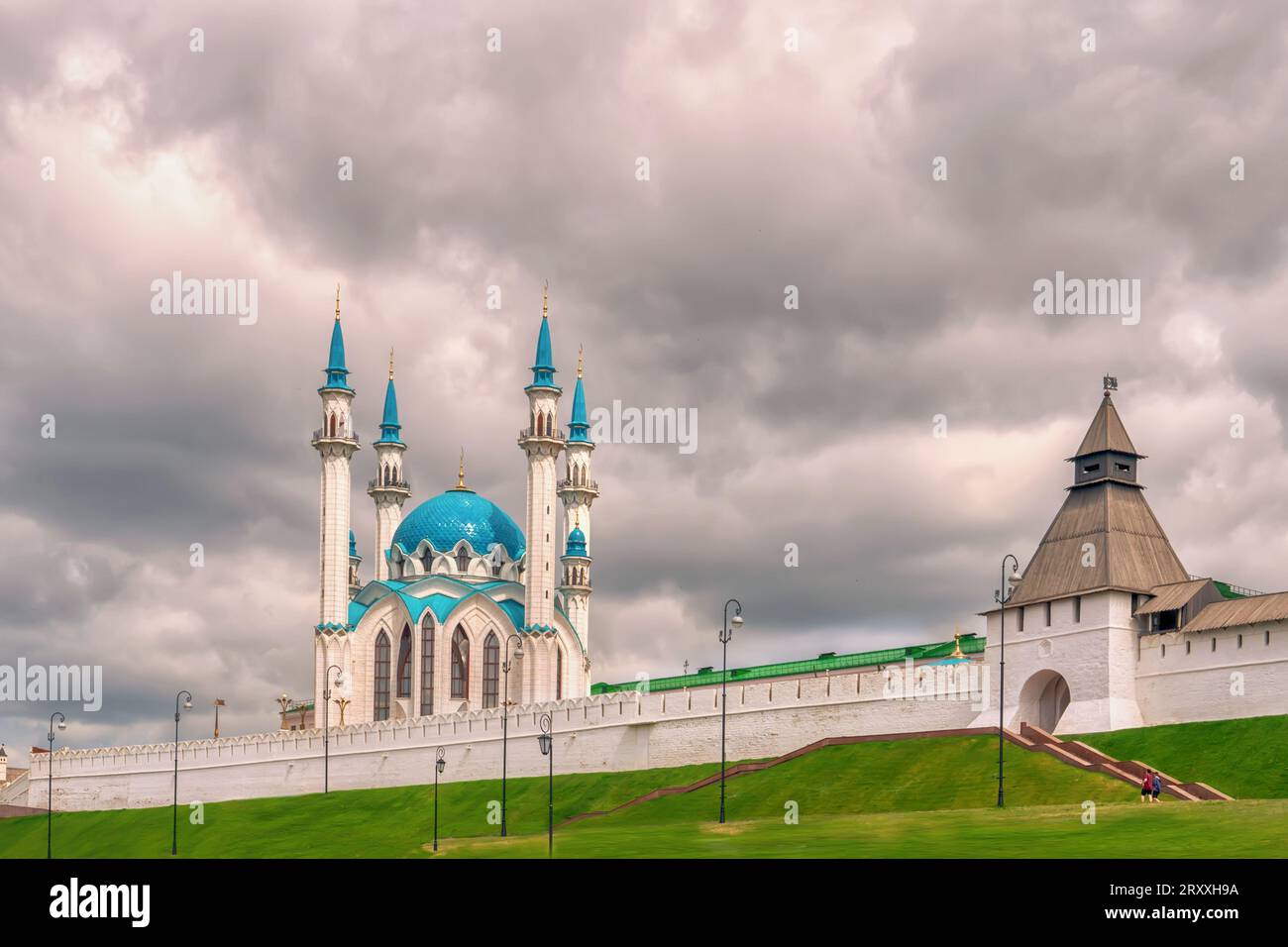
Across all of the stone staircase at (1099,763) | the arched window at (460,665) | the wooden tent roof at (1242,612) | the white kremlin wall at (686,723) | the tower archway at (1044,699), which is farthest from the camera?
the arched window at (460,665)

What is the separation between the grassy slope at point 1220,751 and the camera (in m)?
62.1

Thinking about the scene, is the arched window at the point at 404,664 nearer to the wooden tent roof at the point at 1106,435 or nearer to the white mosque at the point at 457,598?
the white mosque at the point at 457,598

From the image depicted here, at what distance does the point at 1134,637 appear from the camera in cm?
7312

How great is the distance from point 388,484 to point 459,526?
6790 mm

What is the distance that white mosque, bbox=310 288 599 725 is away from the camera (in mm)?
106812

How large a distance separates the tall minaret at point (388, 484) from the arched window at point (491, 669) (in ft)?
45.4

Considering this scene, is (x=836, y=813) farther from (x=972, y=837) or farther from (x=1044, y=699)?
(x=972, y=837)

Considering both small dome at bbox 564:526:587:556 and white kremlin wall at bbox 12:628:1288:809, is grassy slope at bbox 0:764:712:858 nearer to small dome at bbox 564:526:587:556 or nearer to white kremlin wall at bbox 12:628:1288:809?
white kremlin wall at bbox 12:628:1288:809

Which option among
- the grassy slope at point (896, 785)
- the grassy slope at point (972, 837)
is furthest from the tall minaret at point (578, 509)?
the grassy slope at point (972, 837)

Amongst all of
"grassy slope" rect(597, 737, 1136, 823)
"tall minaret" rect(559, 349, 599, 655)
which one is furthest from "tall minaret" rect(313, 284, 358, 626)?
"grassy slope" rect(597, 737, 1136, 823)

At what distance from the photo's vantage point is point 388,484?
126 m
